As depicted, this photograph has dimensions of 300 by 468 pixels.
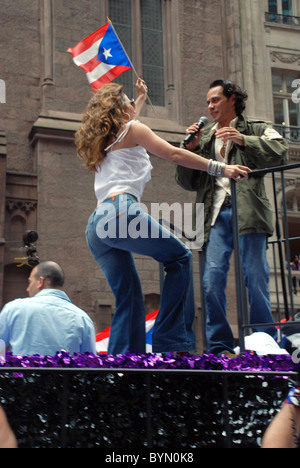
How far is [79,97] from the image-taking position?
16.8 meters

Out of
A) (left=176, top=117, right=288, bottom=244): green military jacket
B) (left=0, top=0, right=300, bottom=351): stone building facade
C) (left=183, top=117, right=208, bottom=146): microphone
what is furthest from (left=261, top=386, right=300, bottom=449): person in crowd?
(left=0, top=0, right=300, bottom=351): stone building facade

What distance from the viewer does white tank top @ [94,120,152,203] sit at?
4738 millimetres

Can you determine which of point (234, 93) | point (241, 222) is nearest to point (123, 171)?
point (241, 222)

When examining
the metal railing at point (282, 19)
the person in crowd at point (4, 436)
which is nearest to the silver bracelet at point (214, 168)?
the person in crowd at point (4, 436)

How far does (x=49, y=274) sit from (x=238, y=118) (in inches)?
79.1

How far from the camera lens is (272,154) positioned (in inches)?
225

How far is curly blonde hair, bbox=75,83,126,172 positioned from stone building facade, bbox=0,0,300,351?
10625 mm

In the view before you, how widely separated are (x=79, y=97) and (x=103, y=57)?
27.5ft

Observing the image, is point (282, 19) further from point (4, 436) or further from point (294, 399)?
point (4, 436)

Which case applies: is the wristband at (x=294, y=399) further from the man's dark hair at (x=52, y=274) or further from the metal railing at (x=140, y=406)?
the man's dark hair at (x=52, y=274)

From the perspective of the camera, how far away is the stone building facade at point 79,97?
1562 cm

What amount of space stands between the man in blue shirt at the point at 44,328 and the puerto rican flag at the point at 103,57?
3977 millimetres

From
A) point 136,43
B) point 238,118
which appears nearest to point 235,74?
point 136,43
